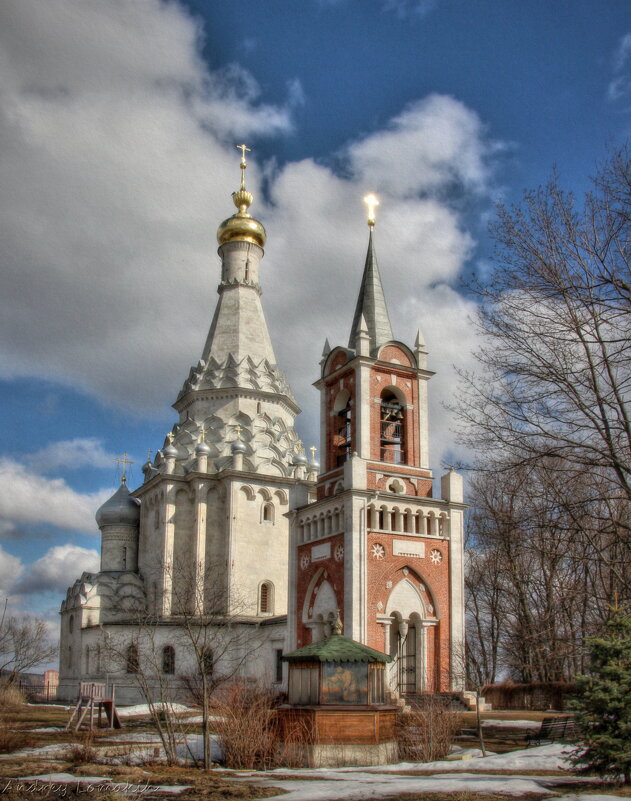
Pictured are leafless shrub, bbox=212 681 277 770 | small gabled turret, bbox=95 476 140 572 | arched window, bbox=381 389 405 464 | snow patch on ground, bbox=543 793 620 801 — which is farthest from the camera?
small gabled turret, bbox=95 476 140 572

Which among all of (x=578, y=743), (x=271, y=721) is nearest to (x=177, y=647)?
(x=271, y=721)

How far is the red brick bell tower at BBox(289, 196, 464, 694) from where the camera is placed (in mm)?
27367

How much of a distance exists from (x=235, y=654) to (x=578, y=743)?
26.5m

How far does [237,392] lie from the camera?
4244cm

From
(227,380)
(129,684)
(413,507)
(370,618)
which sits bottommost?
(129,684)

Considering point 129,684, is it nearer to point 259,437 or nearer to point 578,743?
point 259,437

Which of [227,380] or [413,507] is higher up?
[227,380]

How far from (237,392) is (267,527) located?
7232mm

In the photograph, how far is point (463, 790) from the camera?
10.6 m

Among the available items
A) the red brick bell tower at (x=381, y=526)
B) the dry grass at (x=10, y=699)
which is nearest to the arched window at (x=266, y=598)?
the red brick bell tower at (x=381, y=526)

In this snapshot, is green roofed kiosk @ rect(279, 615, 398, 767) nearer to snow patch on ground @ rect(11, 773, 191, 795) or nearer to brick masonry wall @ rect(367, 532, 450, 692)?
snow patch on ground @ rect(11, 773, 191, 795)

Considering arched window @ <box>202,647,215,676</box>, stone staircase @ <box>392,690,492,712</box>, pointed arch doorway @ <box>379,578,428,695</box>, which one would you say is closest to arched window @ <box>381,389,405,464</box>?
pointed arch doorway @ <box>379,578,428,695</box>

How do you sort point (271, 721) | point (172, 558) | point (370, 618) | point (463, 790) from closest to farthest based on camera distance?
point (463, 790), point (271, 721), point (370, 618), point (172, 558)

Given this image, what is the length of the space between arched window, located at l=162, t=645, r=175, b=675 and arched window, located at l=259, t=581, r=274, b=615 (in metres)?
4.62
